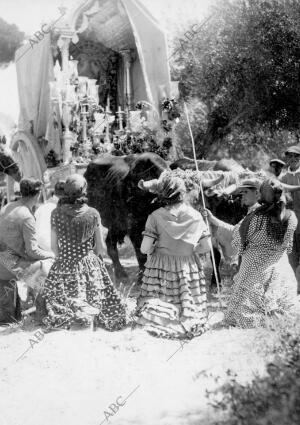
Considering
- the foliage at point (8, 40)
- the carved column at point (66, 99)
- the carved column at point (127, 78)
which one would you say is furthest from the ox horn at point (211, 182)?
the foliage at point (8, 40)

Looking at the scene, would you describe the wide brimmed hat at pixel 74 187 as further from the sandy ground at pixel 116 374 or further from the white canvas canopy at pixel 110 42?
the white canvas canopy at pixel 110 42

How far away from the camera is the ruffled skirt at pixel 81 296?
5.30 m

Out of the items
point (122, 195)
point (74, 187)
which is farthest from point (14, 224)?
point (122, 195)

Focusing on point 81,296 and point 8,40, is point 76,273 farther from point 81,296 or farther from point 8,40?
point 8,40

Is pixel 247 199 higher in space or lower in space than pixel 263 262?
higher

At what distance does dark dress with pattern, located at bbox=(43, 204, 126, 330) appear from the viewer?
17.5 feet

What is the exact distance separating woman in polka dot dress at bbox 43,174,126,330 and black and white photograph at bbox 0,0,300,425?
14 mm

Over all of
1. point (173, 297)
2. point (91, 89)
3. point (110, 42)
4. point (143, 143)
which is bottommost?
point (173, 297)

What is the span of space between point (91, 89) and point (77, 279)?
6.79 m

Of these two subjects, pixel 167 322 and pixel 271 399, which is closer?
pixel 271 399

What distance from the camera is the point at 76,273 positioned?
5391mm

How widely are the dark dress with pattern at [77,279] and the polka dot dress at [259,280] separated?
3.77 ft

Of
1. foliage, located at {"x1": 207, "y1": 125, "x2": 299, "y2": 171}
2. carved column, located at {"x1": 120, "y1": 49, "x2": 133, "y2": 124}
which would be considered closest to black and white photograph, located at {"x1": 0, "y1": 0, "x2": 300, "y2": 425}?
carved column, located at {"x1": 120, "y1": 49, "x2": 133, "y2": 124}

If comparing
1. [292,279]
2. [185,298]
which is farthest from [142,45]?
[185,298]
